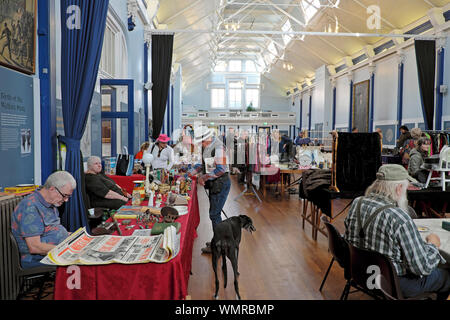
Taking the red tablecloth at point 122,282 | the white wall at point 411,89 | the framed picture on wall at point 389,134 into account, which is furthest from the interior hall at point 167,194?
the framed picture on wall at point 389,134

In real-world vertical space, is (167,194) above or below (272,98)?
below

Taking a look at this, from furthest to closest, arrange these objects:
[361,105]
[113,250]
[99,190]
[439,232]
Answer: [361,105], [99,190], [439,232], [113,250]

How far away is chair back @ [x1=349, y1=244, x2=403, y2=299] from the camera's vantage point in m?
1.99

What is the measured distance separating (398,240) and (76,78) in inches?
116

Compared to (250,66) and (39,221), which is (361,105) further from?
(250,66)

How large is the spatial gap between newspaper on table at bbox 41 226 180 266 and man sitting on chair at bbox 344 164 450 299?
1216 mm

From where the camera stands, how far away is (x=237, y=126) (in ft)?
85.0

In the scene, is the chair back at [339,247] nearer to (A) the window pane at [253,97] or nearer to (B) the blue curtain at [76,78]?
(B) the blue curtain at [76,78]

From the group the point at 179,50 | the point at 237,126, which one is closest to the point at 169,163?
the point at 179,50

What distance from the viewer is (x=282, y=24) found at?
19109 millimetres

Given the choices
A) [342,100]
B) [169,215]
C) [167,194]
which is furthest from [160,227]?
[342,100]

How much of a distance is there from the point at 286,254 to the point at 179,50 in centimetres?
1424

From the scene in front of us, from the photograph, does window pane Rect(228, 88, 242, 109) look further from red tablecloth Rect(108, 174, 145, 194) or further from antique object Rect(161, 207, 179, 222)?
antique object Rect(161, 207, 179, 222)

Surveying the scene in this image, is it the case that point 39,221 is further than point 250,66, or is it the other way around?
point 250,66
